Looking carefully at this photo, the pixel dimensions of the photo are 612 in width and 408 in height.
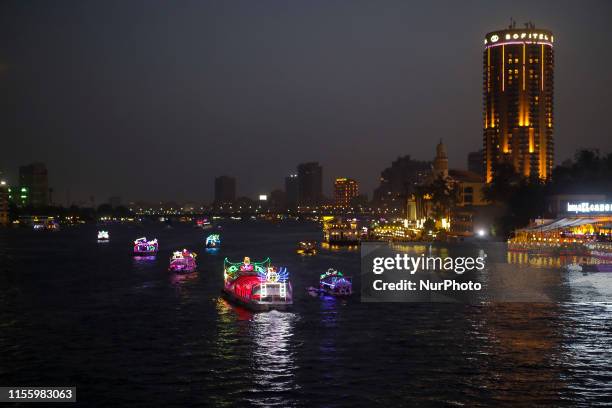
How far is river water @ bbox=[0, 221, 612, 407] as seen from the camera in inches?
1299

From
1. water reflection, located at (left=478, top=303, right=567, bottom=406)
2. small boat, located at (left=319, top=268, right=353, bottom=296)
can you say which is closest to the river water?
water reflection, located at (left=478, top=303, right=567, bottom=406)

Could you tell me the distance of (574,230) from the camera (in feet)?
390

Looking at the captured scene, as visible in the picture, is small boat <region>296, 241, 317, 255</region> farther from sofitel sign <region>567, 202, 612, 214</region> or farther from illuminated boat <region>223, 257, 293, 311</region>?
illuminated boat <region>223, 257, 293, 311</region>

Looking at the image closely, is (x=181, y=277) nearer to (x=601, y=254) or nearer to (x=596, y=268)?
(x=596, y=268)

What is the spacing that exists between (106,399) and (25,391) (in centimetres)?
337

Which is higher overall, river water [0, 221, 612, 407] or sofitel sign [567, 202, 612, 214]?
sofitel sign [567, 202, 612, 214]

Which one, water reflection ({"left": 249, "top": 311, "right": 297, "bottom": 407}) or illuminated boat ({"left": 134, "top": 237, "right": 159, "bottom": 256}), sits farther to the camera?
illuminated boat ({"left": 134, "top": 237, "right": 159, "bottom": 256})

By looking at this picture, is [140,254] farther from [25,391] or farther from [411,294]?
[25,391]

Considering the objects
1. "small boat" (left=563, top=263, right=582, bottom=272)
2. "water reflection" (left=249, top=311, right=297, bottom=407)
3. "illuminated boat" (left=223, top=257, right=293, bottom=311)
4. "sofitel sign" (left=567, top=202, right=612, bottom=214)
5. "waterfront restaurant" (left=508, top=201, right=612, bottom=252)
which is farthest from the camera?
"sofitel sign" (left=567, top=202, right=612, bottom=214)

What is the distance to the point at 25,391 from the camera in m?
32.2

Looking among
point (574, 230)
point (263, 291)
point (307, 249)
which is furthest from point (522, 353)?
point (307, 249)

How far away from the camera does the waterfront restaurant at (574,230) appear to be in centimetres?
10969

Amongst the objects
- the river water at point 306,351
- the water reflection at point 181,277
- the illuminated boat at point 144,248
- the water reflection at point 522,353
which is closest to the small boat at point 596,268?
the river water at point 306,351

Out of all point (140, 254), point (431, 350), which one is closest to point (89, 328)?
point (431, 350)
